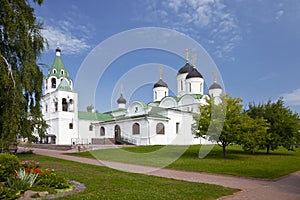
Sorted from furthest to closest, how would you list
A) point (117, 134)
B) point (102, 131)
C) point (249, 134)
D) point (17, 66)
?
1. point (102, 131)
2. point (117, 134)
3. point (249, 134)
4. point (17, 66)

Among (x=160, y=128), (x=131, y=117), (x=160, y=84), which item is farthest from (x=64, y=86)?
(x=160, y=84)

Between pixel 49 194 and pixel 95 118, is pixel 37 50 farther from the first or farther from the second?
pixel 95 118

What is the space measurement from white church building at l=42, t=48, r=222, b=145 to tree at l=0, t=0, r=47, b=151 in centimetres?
2440

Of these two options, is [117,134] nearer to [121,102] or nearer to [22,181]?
[121,102]

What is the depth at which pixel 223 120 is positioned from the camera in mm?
19234

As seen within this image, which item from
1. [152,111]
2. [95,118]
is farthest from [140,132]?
[95,118]

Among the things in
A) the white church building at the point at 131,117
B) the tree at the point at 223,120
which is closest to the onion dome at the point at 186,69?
the white church building at the point at 131,117

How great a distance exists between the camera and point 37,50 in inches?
495

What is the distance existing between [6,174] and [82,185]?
8.28ft

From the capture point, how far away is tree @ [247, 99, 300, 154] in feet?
79.2

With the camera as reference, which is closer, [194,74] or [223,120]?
[223,120]

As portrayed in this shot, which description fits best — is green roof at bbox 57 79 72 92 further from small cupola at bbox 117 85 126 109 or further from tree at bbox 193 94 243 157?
tree at bbox 193 94 243 157

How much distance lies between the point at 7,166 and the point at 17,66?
5.04 metres

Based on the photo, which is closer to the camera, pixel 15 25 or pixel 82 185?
pixel 82 185
